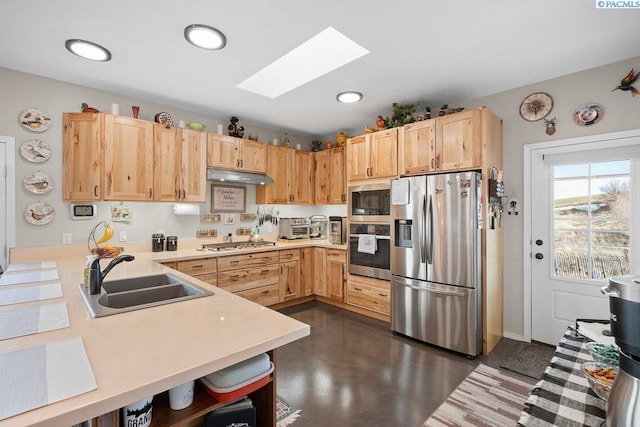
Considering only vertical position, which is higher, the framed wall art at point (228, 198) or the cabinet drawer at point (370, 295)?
the framed wall art at point (228, 198)

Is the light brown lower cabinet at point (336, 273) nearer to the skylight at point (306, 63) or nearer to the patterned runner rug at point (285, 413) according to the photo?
the patterned runner rug at point (285, 413)

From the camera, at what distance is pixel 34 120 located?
280 cm

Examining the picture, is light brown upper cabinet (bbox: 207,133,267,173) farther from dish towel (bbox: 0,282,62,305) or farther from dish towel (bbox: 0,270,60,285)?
dish towel (bbox: 0,282,62,305)

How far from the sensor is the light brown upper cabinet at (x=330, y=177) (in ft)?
14.8

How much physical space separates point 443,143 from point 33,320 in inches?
129

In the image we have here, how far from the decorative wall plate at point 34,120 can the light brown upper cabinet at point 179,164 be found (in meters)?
0.92

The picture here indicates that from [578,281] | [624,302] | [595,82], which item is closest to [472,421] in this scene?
[624,302]

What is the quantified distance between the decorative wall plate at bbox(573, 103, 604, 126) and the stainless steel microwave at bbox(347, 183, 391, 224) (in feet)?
6.01

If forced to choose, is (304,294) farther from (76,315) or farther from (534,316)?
(76,315)

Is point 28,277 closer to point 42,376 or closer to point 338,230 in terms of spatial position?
point 42,376

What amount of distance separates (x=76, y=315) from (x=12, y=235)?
2.27 meters

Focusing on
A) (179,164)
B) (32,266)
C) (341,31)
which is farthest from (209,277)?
(341,31)

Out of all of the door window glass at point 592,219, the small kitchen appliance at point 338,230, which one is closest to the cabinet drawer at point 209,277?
the small kitchen appliance at point 338,230

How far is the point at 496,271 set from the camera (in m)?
3.04
